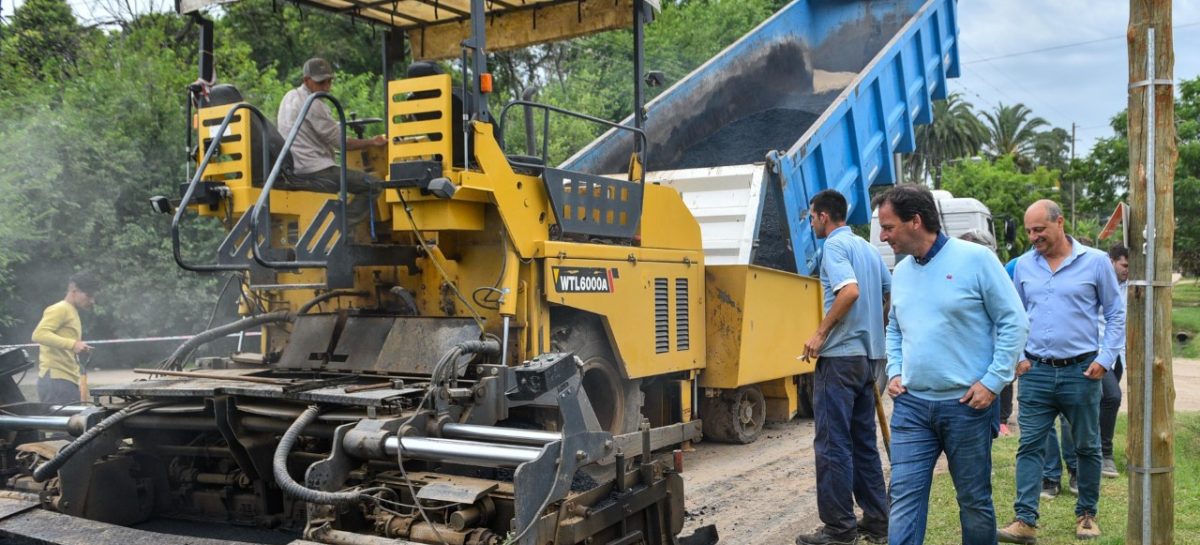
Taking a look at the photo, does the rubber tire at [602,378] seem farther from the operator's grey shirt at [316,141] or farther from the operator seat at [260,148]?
the operator seat at [260,148]

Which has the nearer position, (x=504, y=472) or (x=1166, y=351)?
(x=1166, y=351)

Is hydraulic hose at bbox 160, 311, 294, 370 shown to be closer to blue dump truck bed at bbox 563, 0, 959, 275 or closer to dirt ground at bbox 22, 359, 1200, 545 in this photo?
dirt ground at bbox 22, 359, 1200, 545

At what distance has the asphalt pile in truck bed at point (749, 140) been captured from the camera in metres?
9.80

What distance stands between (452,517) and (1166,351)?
288cm

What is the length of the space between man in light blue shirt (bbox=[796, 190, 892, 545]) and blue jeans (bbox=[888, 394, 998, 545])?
0.87 meters

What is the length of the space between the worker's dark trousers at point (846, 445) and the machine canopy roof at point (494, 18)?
2823 mm

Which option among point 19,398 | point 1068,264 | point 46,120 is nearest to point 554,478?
point 1068,264

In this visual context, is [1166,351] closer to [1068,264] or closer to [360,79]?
[1068,264]

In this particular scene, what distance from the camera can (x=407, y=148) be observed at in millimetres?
5453

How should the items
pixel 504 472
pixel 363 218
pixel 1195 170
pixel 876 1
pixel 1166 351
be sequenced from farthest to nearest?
pixel 1195 170, pixel 876 1, pixel 363 218, pixel 504 472, pixel 1166 351

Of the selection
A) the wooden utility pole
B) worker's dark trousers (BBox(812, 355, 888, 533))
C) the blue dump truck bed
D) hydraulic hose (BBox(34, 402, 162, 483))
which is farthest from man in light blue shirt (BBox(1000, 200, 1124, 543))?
hydraulic hose (BBox(34, 402, 162, 483))

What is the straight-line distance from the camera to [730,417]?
823 centimetres

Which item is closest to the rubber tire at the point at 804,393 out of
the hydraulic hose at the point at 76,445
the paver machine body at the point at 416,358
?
the paver machine body at the point at 416,358

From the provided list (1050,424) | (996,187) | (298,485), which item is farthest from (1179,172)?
(298,485)
